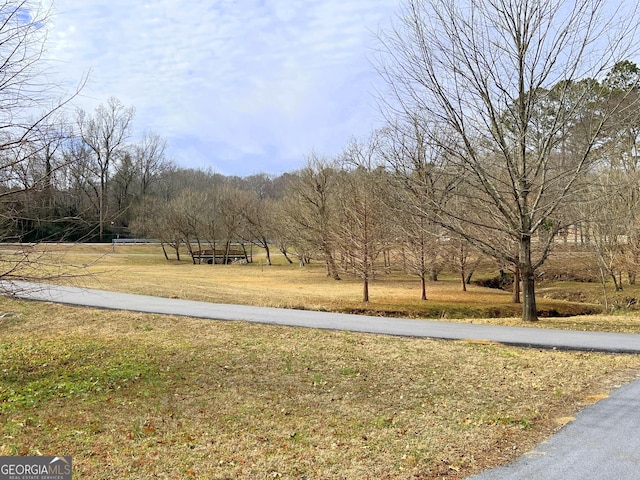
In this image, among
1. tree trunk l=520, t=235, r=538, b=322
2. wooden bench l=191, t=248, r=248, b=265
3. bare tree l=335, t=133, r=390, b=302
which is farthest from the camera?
wooden bench l=191, t=248, r=248, b=265

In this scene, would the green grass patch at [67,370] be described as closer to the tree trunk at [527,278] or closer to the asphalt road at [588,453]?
the asphalt road at [588,453]

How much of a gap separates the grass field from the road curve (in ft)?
2.55

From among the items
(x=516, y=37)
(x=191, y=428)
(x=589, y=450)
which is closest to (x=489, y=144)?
(x=516, y=37)

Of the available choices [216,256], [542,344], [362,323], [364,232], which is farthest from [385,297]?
[216,256]

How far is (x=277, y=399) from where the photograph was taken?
20.3ft

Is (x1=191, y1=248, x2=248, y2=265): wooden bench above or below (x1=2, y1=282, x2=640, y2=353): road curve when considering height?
above

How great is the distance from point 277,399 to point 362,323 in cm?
601

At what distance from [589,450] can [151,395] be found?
4826 millimetres

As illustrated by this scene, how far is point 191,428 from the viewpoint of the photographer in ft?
17.1

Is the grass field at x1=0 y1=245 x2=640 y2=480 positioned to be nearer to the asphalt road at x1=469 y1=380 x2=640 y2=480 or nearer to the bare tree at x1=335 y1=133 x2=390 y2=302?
the asphalt road at x1=469 y1=380 x2=640 y2=480

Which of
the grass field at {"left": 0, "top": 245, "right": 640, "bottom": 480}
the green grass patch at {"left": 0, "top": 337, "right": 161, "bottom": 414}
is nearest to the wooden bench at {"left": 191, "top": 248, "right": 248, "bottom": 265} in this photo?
the grass field at {"left": 0, "top": 245, "right": 640, "bottom": 480}

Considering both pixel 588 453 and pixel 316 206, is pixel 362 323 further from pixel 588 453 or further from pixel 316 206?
pixel 316 206

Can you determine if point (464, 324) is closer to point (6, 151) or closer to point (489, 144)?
point (489, 144)

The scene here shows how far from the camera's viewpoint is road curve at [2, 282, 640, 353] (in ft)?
31.6
